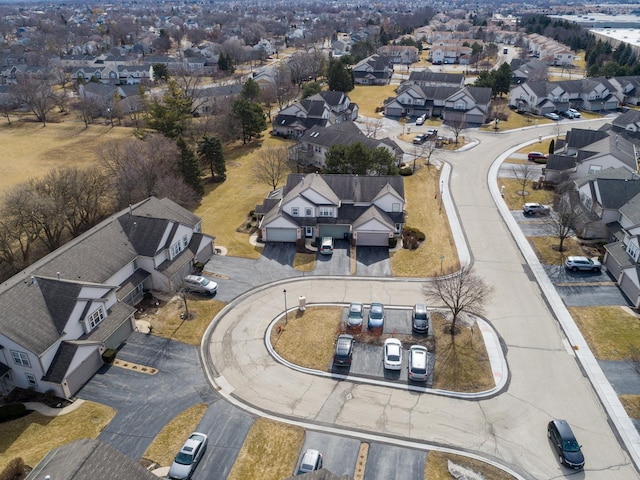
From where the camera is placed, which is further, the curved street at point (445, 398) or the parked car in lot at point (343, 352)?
the parked car in lot at point (343, 352)

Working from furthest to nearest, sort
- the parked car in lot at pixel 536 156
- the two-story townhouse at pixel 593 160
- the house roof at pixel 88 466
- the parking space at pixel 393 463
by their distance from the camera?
the parked car in lot at pixel 536 156 < the two-story townhouse at pixel 593 160 < the parking space at pixel 393 463 < the house roof at pixel 88 466

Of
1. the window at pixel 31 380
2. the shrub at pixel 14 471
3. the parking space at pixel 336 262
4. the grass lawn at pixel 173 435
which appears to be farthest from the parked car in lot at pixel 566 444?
the window at pixel 31 380

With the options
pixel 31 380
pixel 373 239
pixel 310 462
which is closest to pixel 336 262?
pixel 373 239

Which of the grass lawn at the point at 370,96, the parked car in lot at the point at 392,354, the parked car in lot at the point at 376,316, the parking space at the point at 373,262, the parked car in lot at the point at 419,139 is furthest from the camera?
the grass lawn at the point at 370,96

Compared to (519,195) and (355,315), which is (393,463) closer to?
(355,315)

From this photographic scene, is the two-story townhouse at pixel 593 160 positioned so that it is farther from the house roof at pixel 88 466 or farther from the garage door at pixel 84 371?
the house roof at pixel 88 466

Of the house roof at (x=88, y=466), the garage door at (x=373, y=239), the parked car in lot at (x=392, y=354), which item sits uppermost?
the house roof at (x=88, y=466)

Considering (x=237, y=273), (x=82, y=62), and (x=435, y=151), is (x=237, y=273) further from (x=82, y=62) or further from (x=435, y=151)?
(x=82, y=62)
